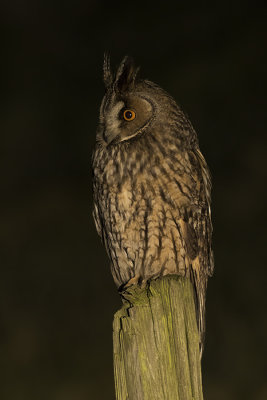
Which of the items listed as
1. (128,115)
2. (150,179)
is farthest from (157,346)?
(128,115)

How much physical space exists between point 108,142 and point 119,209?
29cm

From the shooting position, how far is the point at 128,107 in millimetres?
2326

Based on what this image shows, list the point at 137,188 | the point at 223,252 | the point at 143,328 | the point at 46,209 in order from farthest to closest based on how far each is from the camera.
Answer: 1. the point at 46,209
2. the point at 223,252
3. the point at 137,188
4. the point at 143,328

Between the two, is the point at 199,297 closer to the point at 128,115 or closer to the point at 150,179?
the point at 150,179

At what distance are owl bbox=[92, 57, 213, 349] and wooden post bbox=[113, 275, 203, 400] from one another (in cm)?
91

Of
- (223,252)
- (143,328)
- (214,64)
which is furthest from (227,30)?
(143,328)

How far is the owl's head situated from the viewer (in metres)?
2.32

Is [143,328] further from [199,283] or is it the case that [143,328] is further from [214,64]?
[214,64]

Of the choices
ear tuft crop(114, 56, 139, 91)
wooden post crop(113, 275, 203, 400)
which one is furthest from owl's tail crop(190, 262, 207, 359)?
wooden post crop(113, 275, 203, 400)

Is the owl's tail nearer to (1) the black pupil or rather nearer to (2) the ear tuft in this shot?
(1) the black pupil

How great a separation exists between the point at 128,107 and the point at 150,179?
32cm

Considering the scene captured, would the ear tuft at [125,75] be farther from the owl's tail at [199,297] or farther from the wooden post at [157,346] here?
the wooden post at [157,346]

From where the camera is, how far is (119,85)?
2330mm

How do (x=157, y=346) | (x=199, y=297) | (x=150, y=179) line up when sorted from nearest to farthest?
1. (x=157, y=346)
2. (x=150, y=179)
3. (x=199, y=297)
